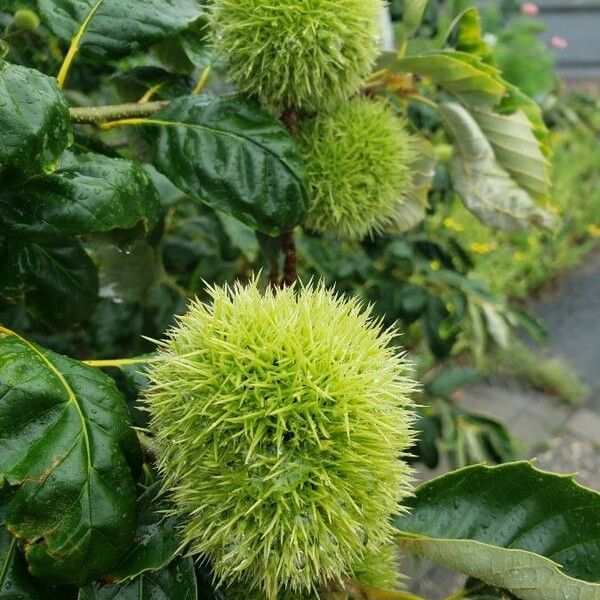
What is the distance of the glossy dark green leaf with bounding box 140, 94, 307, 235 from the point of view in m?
0.82

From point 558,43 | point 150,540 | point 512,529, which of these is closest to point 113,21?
point 150,540

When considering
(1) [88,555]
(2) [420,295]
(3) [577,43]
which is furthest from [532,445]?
(3) [577,43]

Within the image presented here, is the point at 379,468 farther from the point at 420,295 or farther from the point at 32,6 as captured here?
the point at 420,295

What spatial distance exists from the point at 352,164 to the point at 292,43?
185 millimetres

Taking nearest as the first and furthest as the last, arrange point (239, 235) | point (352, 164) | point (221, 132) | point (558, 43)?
1. point (221, 132)
2. point (352, 164)
3. point (239, 235)
4. point (558, 43)

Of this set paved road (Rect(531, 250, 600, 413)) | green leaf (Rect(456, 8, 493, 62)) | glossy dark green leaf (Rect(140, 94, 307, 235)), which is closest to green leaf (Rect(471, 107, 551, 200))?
green leaf (Rect(456, 8, 493, 62))

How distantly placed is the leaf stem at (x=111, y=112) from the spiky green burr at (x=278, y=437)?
309 mm

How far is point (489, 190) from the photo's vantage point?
1.12 m

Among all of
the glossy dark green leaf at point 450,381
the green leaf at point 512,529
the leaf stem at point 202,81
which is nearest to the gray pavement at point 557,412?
the glossy dark green leaf at point 450,381

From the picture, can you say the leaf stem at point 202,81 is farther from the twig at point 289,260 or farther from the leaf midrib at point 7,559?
the leaf midrib at point 7,559

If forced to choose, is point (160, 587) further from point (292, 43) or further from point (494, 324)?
point (494, 324)

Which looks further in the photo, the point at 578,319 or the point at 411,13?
the point at 578,319

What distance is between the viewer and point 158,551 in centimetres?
64

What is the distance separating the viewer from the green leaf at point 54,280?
0.91 metres
